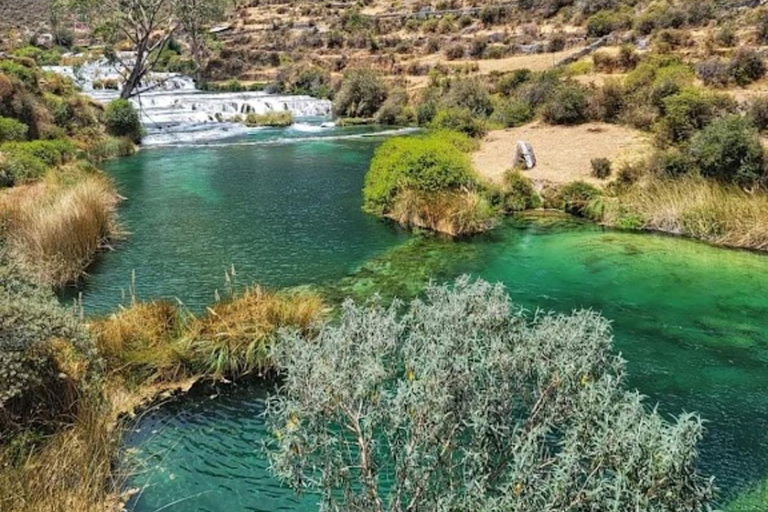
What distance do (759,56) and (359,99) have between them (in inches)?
1106

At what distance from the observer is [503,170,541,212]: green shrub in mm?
21484

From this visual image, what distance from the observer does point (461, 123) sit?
1308 inches

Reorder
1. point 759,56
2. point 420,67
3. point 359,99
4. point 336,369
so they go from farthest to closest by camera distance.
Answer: point 420,67 → point 359,99 → point 759,56 → point 336,369

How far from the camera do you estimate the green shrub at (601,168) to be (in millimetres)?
22578

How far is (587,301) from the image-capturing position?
44.5 feet

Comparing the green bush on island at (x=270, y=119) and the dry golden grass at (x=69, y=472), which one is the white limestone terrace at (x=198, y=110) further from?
the dry golden grass at (x=69, y=472)

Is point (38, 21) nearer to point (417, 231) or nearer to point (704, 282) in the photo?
point (417, 231)

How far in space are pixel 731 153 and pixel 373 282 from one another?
38.5 ft

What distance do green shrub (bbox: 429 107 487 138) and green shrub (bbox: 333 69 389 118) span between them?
15183 millimetres

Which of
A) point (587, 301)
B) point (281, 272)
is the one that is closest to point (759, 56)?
point (587, 301)

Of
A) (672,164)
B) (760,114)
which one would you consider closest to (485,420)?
(672,164)

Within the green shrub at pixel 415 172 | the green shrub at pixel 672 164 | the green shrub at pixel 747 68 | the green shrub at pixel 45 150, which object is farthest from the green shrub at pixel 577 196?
the green shrub at pixel 45 150

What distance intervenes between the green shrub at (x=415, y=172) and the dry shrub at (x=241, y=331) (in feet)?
32.9

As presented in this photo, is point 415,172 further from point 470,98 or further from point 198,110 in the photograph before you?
point 198,110
